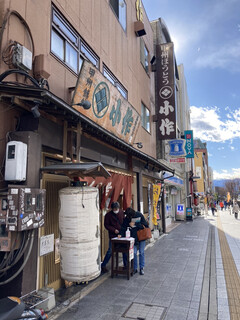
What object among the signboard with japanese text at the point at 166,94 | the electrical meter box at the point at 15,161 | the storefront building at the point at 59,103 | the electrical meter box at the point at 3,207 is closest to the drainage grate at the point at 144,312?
the storefront building at the point at 59,103

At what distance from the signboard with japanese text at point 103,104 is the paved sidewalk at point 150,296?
464cm

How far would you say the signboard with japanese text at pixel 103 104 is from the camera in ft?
21.0

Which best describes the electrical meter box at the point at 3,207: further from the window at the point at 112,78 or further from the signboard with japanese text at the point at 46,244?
the window at the point at 112,78

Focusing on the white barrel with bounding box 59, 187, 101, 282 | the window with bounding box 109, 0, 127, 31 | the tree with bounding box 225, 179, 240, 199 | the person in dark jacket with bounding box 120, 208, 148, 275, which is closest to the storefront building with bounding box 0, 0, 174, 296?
the window with bounding box 109, 0, 127, 31

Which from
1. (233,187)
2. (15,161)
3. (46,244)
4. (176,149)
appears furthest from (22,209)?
(233,187)

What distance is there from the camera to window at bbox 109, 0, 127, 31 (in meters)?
11.4

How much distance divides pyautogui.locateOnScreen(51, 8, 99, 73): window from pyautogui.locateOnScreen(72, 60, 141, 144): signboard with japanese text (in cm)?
93

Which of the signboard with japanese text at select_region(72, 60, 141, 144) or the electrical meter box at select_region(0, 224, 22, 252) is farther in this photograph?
the signboard with japanese text at select_region(72, 60, 141, 144)

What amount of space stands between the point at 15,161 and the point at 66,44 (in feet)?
14.1

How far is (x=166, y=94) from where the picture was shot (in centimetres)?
1712

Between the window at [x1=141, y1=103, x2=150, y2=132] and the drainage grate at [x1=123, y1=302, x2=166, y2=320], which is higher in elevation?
the window at [x1=141, y1=103, x2=150, y2=132]

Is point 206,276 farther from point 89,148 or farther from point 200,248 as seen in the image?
point 89,148

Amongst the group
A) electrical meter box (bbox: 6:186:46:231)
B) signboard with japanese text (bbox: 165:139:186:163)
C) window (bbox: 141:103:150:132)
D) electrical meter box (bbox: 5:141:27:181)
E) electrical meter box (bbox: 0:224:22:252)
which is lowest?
electrical meter box (bbox: 0:224:22:252)

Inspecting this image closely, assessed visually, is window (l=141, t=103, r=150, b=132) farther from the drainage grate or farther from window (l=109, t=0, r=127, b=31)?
the drainage grate
